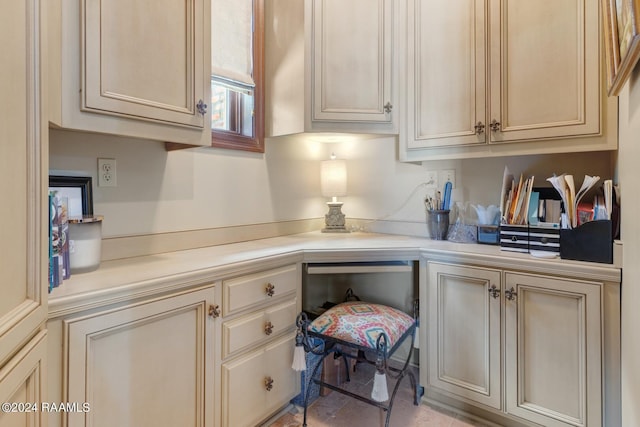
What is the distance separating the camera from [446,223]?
1.94m

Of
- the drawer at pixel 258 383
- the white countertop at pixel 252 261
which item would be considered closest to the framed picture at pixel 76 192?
the white countertop at pixel 252 261

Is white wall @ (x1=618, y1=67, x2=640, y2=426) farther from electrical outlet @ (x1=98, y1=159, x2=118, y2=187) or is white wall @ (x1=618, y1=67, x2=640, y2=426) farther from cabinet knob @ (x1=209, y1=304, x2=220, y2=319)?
electrical outlet @ (x1=98, y1=159, x2=118, y2=187)

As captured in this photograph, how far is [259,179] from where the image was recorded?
2008 mm

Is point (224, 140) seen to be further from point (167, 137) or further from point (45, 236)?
point (45, 236)

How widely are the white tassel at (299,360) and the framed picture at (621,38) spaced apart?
1.48m

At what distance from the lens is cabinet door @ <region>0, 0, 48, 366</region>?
0.63 meters

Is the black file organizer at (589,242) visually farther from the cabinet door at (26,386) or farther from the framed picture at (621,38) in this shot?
the cabinet door at (26,386)

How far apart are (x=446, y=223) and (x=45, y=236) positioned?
1785 mm

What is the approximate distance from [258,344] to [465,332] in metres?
0.96

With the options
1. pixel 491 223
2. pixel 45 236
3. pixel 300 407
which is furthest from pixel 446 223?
pixel 45 236

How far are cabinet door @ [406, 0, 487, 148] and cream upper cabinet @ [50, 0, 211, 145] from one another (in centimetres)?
108

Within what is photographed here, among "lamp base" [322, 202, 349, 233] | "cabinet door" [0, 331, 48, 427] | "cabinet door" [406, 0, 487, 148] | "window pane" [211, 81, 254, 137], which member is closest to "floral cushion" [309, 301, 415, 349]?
"lamp base" [322, 202, 349, 233]

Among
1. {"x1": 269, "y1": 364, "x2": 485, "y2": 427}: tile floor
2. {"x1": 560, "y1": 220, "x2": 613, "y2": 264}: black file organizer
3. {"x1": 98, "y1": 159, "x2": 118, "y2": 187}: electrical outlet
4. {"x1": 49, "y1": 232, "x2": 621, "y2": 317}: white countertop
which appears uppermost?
{"x1": 98, "y1": 159, "x2": 118, "y2": 187}: electrical outlet

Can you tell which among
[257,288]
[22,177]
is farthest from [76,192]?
[257,288]
